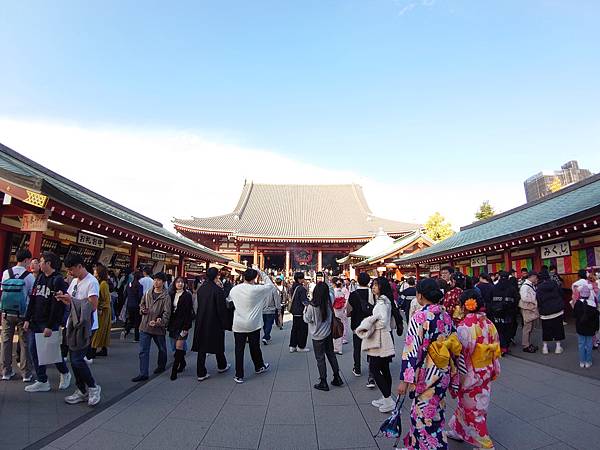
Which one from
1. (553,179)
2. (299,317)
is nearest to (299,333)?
(299,317)

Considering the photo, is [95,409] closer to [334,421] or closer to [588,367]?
[334,421]

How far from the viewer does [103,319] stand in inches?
282

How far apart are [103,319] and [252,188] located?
3030 centimetres

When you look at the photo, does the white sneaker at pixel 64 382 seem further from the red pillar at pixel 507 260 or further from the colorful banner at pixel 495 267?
the colorful banner at pixel 495 267

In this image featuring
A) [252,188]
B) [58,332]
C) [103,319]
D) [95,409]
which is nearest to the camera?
[95,409]

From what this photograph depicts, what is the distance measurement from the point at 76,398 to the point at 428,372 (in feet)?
14.2

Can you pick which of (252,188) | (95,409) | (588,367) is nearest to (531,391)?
(588,367)

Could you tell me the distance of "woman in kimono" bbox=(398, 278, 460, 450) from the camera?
3.01m

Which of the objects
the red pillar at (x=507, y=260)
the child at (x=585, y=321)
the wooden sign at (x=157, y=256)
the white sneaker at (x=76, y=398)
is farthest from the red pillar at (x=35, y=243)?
the red pillar at (x=507, y=260)

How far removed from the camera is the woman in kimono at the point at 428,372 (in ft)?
9.86

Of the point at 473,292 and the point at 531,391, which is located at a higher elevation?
the point at 473,292

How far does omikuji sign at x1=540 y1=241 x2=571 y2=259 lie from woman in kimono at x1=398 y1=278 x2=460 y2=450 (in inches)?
345

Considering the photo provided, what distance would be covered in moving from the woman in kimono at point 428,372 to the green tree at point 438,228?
33.9 m

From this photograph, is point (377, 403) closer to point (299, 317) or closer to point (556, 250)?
point (299, 317)
